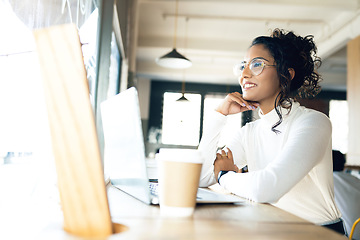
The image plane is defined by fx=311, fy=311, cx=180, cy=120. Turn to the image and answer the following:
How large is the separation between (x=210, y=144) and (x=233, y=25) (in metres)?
5.22

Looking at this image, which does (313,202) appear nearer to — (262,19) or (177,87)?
(262,19)

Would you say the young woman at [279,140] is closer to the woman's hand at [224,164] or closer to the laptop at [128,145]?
the woman's hand at [224,164]

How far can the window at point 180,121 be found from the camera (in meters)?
9.53

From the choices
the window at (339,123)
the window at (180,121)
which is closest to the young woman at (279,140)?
the window at (339,123)

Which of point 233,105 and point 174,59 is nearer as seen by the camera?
point 233,105

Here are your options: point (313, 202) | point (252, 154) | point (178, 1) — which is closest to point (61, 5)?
point (252, 154)

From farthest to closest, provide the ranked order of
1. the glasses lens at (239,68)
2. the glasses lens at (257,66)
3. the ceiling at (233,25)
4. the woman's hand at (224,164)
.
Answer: the ceiling at (233,25) < the glasses lens at (239,68) < the glasses lens at (257,66) < the woman's hand at (224,164)

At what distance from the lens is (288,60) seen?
151 cm

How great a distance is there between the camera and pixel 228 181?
3.83 ft

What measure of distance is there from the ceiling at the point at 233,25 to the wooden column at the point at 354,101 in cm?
36

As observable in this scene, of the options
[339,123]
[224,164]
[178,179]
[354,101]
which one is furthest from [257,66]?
[339,123]

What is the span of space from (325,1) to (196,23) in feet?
7.91

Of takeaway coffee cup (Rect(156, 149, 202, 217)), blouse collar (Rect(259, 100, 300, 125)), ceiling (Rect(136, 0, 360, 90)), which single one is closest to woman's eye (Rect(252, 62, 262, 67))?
blouse collar (Rect(259, 100, 300, 125))

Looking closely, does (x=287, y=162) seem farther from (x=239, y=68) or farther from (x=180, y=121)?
(x=180, y=121)
